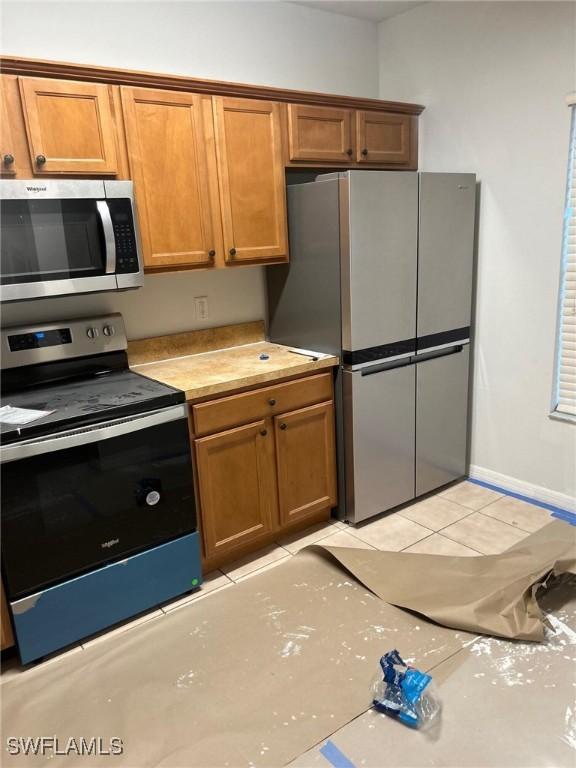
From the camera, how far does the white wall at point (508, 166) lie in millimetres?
2707

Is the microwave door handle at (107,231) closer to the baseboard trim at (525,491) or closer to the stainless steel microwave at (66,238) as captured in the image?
the stainless steel microwave at (66,238)

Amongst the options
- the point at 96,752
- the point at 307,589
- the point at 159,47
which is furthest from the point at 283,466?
the point at 159,47

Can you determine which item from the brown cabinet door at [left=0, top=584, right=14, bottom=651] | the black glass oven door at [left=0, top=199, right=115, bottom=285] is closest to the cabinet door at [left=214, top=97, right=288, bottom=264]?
the black glass oven door at [left=0, top=199, right=115, bottom=285]

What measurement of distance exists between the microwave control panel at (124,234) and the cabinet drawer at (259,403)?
2.03 feet

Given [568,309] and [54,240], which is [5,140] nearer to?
[54,240]

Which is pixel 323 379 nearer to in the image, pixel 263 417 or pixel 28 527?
pixel 263 417

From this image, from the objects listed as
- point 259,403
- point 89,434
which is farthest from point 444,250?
point 89,434

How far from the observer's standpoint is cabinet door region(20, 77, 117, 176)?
80.0 inches

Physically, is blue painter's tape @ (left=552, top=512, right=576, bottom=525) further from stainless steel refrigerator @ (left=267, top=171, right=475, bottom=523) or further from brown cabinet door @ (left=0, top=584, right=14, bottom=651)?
brown cabinet door @ (left=0, top=584, right=14, bottom=651)

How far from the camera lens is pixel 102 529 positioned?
6.91 ft

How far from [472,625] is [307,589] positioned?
614mm

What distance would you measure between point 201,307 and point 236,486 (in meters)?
0.95

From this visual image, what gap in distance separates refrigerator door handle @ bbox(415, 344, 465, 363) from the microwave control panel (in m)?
1.48

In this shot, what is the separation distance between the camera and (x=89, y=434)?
1.99 metres
